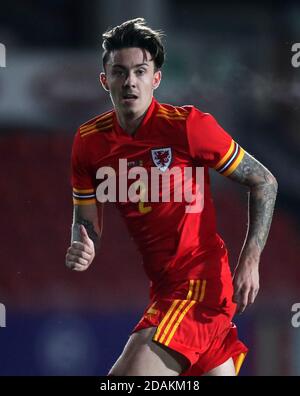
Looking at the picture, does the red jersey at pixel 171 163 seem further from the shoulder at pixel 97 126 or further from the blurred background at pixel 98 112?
the blurred background at pixel 98 112

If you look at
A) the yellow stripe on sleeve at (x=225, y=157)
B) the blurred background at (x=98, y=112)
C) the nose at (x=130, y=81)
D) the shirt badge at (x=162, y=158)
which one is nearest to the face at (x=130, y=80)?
the nose at (x=130, y=81)

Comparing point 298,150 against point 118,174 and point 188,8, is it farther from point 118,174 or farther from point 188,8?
point 118,174

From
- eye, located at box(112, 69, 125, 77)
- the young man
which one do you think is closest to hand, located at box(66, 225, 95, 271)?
the young man

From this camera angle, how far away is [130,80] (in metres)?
3.20

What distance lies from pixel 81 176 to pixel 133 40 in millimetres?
543

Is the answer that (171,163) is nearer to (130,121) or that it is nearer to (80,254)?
(130,121)

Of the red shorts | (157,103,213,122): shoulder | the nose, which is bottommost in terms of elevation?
the red shorts

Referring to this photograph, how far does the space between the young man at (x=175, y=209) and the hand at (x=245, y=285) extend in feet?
0.36

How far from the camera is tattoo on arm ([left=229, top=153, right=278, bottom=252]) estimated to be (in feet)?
10.4

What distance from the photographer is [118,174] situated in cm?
326

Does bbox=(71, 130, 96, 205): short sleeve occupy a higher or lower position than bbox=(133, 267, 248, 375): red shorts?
higher

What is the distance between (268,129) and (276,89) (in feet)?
1.34

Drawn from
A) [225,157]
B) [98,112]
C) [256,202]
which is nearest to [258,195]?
[256,202]

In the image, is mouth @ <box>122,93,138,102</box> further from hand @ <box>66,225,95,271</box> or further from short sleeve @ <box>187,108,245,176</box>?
hand @ <box>66,225,95,271</box>
